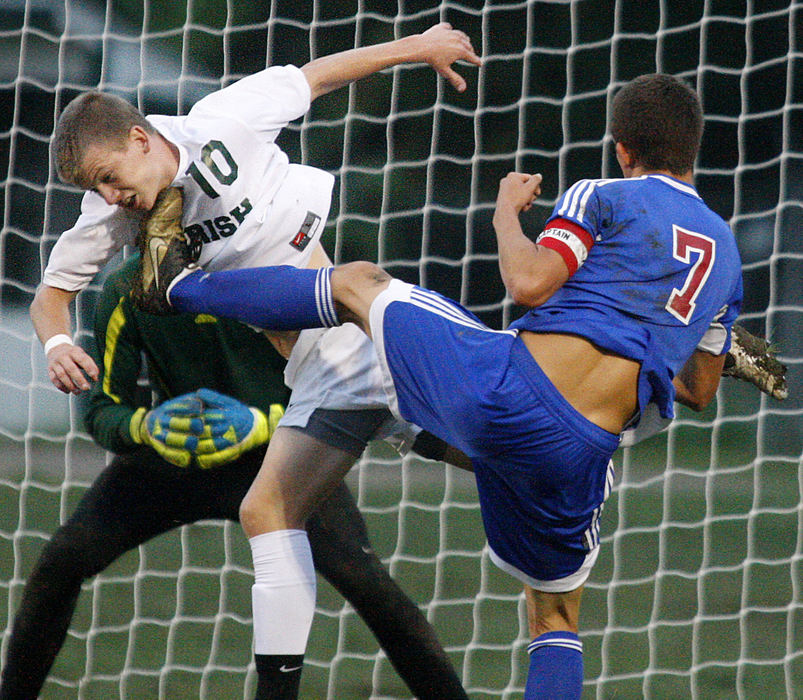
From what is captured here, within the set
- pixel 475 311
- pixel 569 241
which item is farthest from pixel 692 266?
pixel 475 311

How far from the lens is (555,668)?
2582 mm

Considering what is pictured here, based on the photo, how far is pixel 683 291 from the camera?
95.2 inches

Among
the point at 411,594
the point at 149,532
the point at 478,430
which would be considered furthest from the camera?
the point at 411,594

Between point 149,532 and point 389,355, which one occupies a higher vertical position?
point 389,355

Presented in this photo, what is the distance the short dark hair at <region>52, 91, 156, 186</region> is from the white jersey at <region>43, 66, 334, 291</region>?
13 centimetres

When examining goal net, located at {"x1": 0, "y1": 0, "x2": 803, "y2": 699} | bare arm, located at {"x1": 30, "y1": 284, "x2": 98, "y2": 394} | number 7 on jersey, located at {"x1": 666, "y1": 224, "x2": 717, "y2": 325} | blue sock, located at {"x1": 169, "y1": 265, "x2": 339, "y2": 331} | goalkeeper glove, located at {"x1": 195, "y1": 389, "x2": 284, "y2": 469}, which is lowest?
goal net, located at {"x1": 0, "y1": 0, "x2": 803, "y2": 699}

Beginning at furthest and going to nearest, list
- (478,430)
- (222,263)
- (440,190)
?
(440,190)
(222,263)
(478,430)

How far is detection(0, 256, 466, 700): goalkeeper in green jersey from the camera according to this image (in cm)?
295

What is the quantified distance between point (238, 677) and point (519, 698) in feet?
2.93

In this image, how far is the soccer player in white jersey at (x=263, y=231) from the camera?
2.62 m

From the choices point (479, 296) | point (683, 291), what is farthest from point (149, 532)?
point (479, 296)

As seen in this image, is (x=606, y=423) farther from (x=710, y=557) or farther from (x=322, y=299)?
(x=710, y=557)

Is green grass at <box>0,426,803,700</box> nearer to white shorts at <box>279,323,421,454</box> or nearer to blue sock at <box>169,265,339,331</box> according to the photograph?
white shorts at <box>279,323,421,454</box>

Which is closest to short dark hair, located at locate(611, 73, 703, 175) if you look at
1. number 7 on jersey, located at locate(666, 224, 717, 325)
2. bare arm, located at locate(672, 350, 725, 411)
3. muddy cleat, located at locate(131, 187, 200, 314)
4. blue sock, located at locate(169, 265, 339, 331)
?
number 7 on jersey, located at locate(666, 224, 717, 325)
